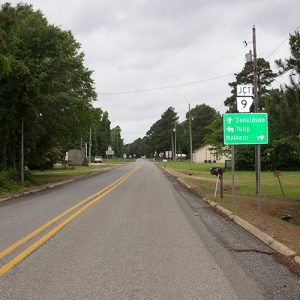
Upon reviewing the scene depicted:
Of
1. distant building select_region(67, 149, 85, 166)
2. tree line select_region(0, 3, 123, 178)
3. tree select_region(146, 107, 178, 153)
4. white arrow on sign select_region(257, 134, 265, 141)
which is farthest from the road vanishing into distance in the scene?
tree select_region(146, 107, 178, 153)

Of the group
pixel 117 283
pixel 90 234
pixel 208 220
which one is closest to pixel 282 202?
pixel 208 220

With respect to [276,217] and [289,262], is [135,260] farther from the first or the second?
[276,217]

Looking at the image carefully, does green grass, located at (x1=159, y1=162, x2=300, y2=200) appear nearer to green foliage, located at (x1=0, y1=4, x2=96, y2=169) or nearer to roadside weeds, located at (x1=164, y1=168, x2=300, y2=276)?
roadside weeds, located at (x1=164, y1=168, x2=300, y2=276)

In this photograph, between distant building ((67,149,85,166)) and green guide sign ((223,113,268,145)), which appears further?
distant building ((67,149,85,166))

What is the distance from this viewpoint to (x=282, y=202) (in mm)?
20328

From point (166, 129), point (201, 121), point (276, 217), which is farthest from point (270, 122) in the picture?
point (166, 129)

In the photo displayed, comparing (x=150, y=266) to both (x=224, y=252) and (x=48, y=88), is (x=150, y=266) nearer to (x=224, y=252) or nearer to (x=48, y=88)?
(x=224, y=252)

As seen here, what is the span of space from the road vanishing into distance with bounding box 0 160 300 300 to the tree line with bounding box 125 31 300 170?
533 cm

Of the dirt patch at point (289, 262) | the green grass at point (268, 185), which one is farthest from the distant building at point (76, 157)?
the dirt patch at point (289, 262)

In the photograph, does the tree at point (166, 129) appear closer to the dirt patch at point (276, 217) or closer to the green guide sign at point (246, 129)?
the dirt patch at point (276, 217)

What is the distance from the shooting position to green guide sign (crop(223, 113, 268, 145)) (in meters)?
14.4

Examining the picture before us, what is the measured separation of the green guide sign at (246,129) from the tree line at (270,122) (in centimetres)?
179

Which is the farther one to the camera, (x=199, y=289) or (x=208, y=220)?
(x=208, y=220)

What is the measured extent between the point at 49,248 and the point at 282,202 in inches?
553
